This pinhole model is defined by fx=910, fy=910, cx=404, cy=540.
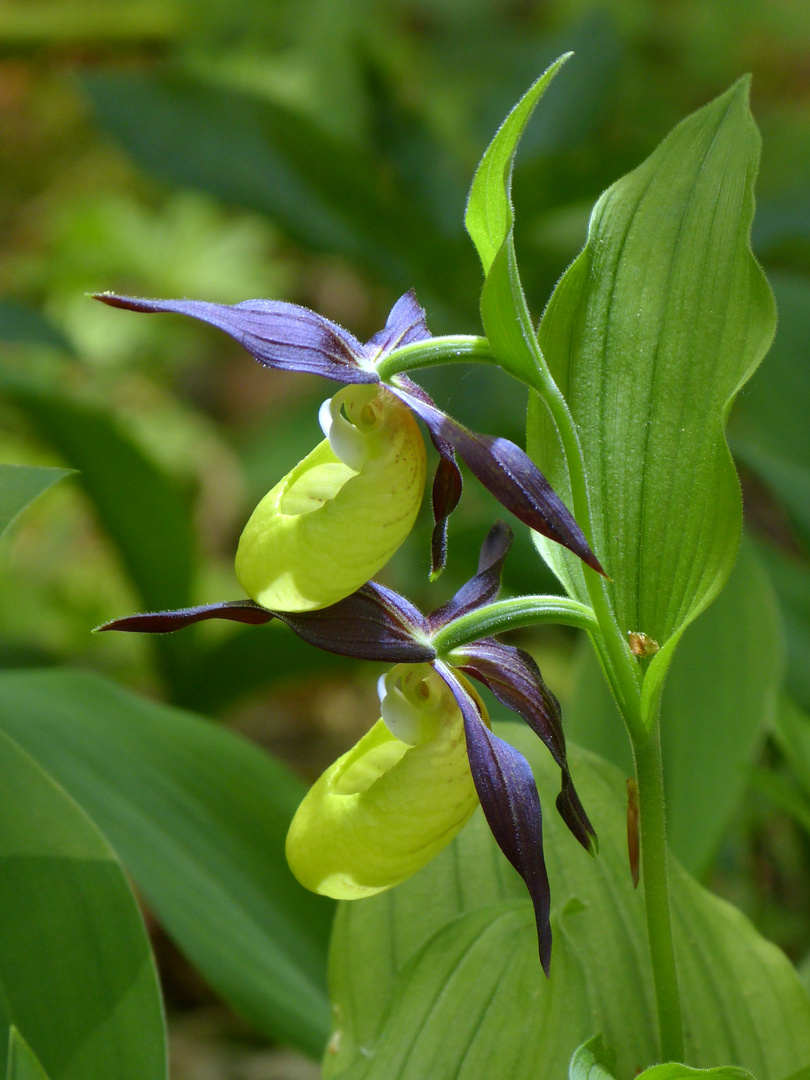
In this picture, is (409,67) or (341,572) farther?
(409,67)

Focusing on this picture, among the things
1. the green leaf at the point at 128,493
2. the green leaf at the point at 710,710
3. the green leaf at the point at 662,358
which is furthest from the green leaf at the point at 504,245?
the green leaf at the point at 128,493

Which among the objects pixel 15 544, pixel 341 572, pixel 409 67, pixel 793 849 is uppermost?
pixel 409 67

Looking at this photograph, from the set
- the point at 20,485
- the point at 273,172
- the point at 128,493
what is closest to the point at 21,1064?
the point at 20,485

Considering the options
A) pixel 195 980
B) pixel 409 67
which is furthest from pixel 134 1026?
pixel 409 67

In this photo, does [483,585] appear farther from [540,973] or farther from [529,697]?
[540,973]

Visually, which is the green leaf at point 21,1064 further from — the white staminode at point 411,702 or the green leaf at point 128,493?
the green leaf at point 128,493

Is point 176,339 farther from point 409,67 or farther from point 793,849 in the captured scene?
point 793,849

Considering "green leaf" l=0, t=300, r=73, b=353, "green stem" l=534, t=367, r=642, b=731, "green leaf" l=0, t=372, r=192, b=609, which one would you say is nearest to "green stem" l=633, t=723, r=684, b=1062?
"green stem" l=534, t=367, r=642, b=731
